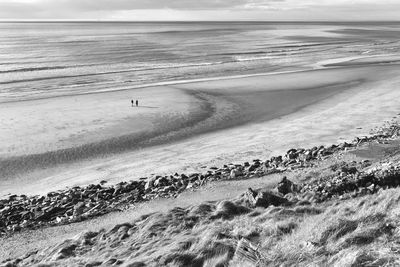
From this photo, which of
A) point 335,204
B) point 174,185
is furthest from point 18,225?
point 335,204

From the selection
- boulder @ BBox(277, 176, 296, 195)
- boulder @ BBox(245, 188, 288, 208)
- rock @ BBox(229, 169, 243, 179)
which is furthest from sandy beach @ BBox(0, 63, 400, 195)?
boulder @ BBox(245, 188, 288, 208)

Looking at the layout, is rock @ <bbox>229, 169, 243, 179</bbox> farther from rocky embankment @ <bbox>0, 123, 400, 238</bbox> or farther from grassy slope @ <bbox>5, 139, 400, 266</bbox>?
grassy slope @ <bbox>5, 139, 400, 266</bbox>

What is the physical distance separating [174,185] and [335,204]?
20.5 feet

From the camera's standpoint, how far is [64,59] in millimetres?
62156

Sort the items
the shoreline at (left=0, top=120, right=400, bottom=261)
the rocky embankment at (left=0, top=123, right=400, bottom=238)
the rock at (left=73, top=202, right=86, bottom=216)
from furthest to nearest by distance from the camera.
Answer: the rock at (left=73, top=202, right=86, bottom=216), the shoreline at (left=0, top=120, right=400, bottom=261), the rocky embankment at (left=0, top=123, right=400, bottom=238)

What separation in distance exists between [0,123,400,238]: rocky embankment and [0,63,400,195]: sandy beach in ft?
4.99

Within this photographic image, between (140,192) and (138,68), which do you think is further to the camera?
(138,68)

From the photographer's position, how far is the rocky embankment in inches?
484

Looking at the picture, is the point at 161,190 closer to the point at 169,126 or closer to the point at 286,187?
the point at 286,187

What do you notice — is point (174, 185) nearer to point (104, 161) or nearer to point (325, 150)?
point (104, 161)

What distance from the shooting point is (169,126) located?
25078 millimetres

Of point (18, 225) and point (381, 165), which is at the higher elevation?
point (381, 165)

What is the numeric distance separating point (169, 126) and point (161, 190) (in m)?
10.4

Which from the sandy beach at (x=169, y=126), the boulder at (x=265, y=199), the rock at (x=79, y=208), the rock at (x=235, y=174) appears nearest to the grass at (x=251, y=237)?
the boulder at (x=265, y=199)
